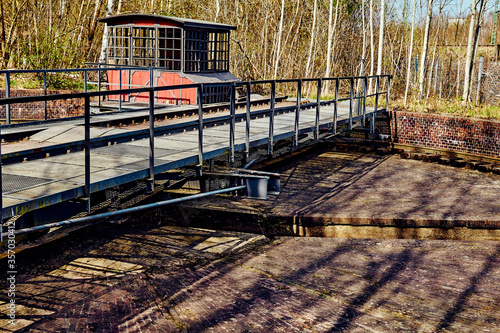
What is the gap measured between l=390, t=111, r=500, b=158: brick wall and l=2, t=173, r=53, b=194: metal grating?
44.2ft

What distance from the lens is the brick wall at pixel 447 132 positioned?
52.4ft

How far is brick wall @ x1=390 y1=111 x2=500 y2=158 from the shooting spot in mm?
15969

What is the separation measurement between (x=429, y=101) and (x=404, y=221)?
11.1 m

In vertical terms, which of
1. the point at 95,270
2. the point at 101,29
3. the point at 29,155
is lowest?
the point at 95,270

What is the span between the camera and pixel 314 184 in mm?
13289

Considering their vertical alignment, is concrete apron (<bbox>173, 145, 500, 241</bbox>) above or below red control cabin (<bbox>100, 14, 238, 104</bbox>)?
below

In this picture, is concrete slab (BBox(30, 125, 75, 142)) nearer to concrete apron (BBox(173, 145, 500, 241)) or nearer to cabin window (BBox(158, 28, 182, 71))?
concrete apron (BBox(173, 145, 500, 241))

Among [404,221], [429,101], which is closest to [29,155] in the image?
[404,221]

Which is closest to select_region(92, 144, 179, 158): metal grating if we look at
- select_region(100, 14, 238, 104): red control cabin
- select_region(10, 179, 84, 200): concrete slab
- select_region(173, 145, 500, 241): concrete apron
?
select_region(10, 179, 84, 200): concrete slab

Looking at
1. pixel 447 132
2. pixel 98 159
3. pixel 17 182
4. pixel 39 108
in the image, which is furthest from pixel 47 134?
pixel 447 132

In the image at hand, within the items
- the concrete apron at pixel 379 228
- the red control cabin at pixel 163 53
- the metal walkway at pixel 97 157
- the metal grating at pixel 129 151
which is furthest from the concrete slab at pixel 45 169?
the red control cabin at pixel 163 53

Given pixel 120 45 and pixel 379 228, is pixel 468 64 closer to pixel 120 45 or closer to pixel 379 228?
pixel 379 228

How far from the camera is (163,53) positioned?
19.1m

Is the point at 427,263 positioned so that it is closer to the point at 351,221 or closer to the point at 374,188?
the point at 351,221
